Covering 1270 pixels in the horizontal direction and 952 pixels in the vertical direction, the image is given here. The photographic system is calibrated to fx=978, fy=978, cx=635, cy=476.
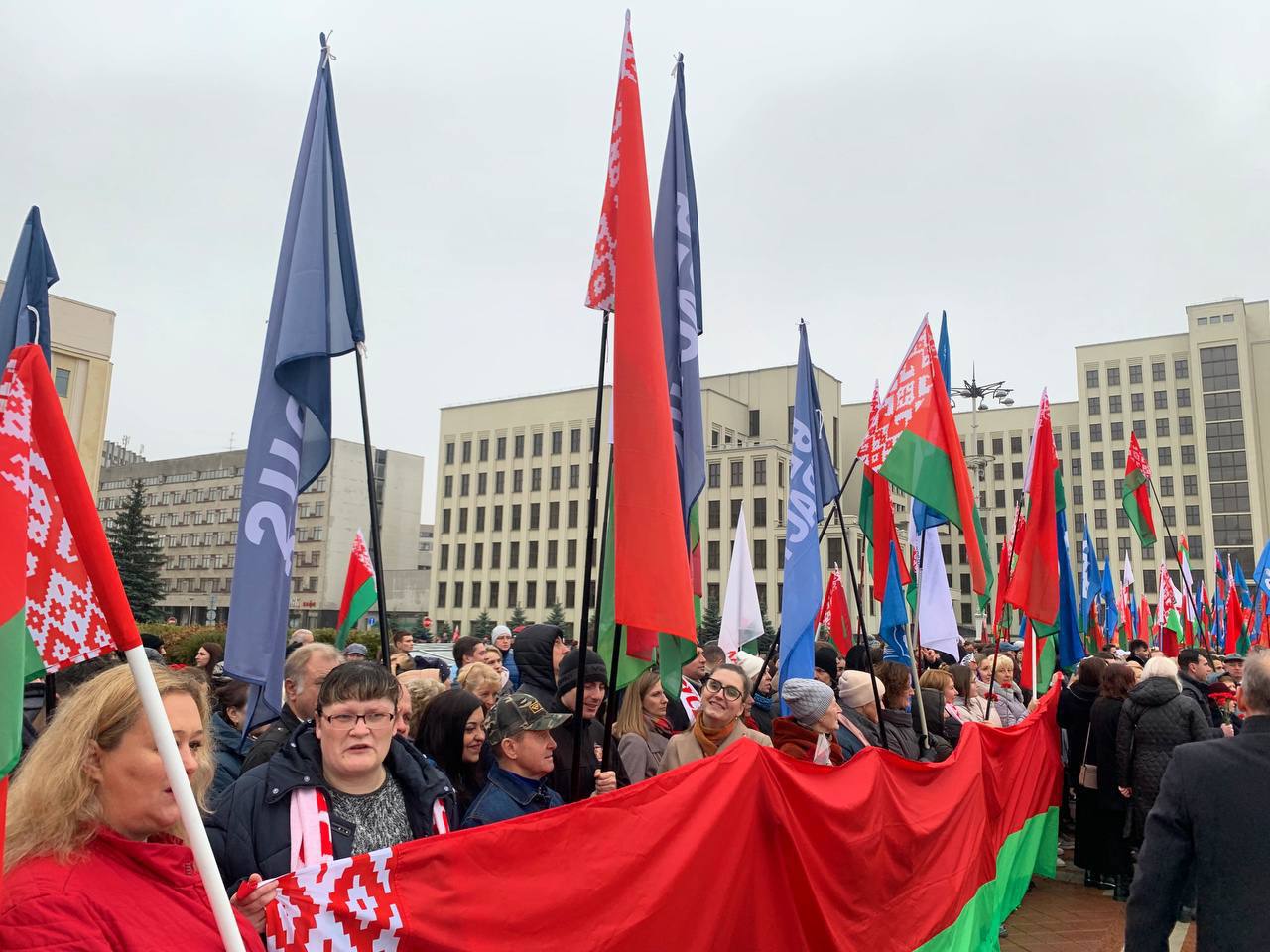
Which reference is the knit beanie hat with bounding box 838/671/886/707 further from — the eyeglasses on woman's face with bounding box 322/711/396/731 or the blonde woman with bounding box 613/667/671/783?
the eyeglasses on woman's face with bounding box 322/711/396/731

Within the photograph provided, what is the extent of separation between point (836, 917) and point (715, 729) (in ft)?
3.70

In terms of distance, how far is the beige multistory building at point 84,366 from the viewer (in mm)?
47000

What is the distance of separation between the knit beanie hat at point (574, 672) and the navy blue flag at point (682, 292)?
104 centimetres

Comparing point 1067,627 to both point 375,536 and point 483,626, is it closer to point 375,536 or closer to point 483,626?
point 375,536

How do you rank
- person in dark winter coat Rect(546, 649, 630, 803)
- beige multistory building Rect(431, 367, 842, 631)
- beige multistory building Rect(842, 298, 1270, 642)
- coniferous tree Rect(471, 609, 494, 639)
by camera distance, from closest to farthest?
person in dark winter coat Rect(546, 649, 630, 803)
coniferous tree Rect(471, 609, 494, 639)
beige multistory building Rect(431, 367, 842, 631)
beige multistory building Rect(842, 298, 1270, 642)

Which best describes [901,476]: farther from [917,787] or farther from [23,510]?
[23,510]

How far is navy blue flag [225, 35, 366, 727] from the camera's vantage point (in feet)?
13.1

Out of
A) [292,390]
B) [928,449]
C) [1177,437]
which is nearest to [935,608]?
[928,449]

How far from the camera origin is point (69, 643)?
234 cm

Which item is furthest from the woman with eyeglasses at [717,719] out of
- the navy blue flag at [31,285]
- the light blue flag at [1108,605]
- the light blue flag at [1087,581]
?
the light blue flag at [1108,605]

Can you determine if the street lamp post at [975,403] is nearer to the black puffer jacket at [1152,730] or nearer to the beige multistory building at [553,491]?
the beige multistory building at [553,491]

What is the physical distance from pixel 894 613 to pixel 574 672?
3.42m

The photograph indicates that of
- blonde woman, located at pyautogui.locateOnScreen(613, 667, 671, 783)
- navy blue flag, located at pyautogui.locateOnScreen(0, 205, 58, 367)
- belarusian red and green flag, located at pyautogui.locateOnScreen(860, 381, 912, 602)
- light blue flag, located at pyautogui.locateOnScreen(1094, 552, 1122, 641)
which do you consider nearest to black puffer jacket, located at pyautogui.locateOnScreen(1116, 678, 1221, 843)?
belarusian red and green flag, located at pyautogui.locateOnScreen(860, 381, 912, 602)

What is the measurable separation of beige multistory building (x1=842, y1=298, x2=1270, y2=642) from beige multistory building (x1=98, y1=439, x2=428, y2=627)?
43679mm
